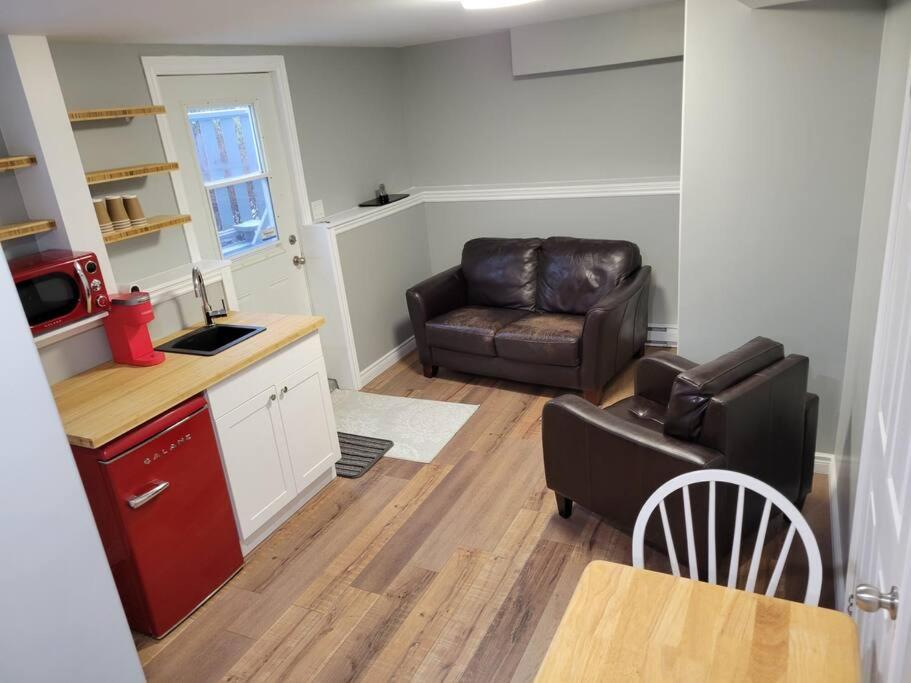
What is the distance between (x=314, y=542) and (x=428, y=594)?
0.66 meters

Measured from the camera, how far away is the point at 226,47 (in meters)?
3.60

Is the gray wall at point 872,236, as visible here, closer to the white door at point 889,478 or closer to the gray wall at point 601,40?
the white door at point 889,478

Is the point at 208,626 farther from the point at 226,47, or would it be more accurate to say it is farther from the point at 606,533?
the point at 226,47

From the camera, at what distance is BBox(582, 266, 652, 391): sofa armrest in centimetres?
380

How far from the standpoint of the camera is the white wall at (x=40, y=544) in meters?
1.67

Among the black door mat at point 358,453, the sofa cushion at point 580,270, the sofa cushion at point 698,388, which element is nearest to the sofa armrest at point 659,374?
the sofa cushion at point 698,388

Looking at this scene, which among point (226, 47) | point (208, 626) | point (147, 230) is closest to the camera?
point (208, 626)

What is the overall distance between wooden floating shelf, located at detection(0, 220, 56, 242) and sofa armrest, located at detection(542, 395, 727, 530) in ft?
7.01

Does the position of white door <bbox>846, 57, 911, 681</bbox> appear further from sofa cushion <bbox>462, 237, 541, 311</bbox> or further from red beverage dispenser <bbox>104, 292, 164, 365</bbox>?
sofa cushion <bbox>462, 237, 541, 311</bbox>

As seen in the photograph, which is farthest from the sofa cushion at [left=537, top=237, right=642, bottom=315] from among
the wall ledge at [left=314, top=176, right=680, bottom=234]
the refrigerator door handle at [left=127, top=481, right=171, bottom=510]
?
the refrigerator door handle at [left=127, top=481, right=171, bottom=510]

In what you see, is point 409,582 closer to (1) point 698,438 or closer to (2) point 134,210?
(1) point 698,438

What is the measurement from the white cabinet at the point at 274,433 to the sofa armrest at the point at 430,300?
1.25 meters

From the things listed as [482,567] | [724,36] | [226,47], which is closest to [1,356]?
[482,567]

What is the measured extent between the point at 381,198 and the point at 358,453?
1.93 metres
